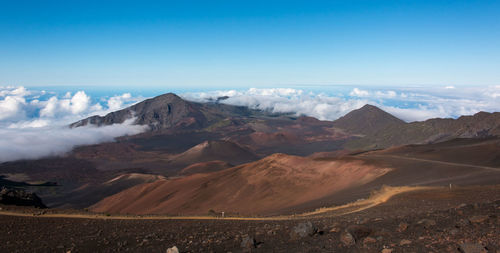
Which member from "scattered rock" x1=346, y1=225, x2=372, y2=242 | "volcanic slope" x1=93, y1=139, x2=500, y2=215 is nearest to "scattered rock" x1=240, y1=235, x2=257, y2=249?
"scattered rock" x1=346, y1=225, x2=372, y2=242

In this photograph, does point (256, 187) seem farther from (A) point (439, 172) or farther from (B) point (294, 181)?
(A) point (439, 172)

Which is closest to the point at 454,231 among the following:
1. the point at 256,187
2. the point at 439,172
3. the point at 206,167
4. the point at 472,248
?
the point at 472,248

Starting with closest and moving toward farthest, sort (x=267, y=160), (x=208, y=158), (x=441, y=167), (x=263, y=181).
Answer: (x=441, y=167) < (x=263, y=181) < (x=267, y=160) < (x=208, y=158)

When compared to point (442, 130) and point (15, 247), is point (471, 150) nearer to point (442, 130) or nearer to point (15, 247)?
point (15, 247)

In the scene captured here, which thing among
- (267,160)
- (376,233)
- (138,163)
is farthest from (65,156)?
(376,233)

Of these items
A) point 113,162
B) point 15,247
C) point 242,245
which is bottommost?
point 113,162

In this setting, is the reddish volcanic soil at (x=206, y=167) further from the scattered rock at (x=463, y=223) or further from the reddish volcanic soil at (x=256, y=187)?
the scattered rock at (x=463, y=223)
